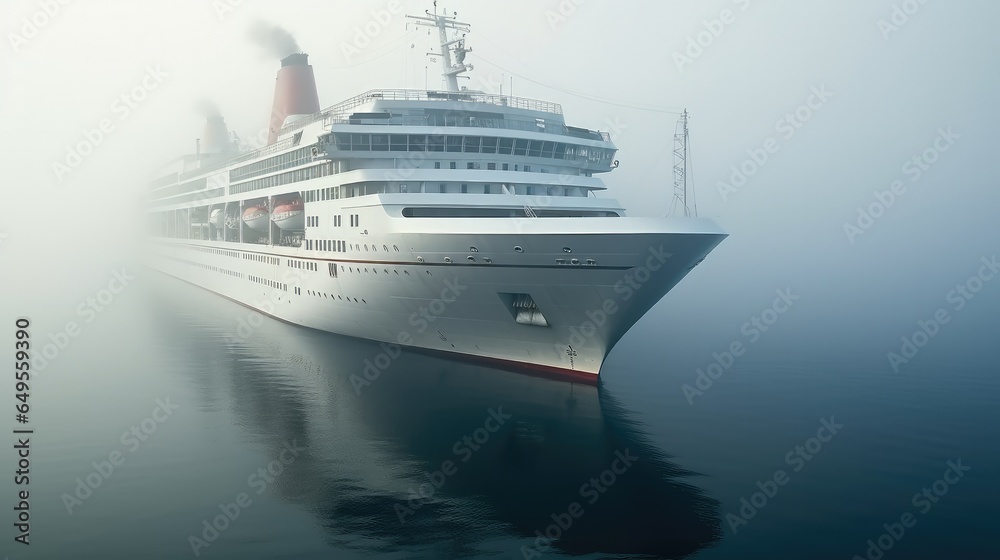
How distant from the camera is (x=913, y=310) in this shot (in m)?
46.7

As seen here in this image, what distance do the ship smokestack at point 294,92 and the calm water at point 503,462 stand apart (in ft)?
82.6

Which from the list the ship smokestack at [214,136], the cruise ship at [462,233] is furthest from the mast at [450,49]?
the ship smokestack at [214,136]

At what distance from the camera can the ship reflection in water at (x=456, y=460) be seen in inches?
558

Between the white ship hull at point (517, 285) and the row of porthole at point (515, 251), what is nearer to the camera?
the white ship hull at point (517, 285)

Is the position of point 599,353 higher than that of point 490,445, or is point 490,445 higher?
point 599,353

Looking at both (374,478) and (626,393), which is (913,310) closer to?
(626,393)

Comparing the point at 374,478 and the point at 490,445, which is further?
the point at 490,445

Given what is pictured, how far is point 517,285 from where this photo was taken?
77.4 ft

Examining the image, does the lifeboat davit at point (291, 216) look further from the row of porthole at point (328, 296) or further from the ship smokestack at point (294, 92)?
the ship smokestack at point (294, 92)

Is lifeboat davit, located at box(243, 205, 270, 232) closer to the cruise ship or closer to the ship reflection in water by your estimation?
the cruise ship

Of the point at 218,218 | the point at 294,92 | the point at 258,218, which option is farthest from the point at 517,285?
the point at 218,218

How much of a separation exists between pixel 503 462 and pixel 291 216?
71.5 ft

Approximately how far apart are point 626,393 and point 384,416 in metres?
9.03

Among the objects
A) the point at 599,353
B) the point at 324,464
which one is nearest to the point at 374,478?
the point at 324,464
